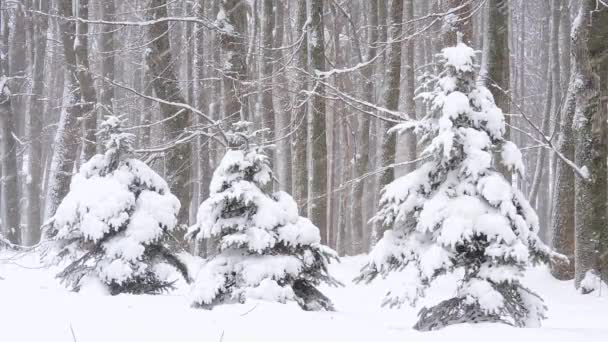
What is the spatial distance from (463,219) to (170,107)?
24.4ft

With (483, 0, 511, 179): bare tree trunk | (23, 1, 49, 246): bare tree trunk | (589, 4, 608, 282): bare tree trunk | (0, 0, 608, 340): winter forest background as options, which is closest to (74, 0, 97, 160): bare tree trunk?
(0, 0, 608, 340): winter forest background

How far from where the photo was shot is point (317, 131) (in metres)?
13.5

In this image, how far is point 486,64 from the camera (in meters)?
11.5

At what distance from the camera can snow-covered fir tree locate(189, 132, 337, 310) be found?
21.7 feet

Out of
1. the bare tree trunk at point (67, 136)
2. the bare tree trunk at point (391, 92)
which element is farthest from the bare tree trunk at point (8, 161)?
the bare tree trunk at point (391, 92)

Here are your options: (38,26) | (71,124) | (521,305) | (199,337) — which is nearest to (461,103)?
(521,305)

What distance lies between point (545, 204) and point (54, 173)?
21038mm

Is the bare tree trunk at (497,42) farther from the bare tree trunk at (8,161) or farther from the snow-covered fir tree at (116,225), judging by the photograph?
the bare tree trunk at (8,161)

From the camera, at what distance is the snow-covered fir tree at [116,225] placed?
24.0ft

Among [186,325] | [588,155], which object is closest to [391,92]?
[588,155]

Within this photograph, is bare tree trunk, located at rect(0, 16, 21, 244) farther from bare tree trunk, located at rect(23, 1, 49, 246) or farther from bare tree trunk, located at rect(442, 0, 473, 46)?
bare tree trunk, located at rect(442, 0, 473, 46)

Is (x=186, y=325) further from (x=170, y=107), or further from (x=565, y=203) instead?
(x=565, y=203)

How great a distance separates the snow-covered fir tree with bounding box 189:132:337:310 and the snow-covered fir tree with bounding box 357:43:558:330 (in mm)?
847

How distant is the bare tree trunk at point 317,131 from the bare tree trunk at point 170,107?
2696 mm
